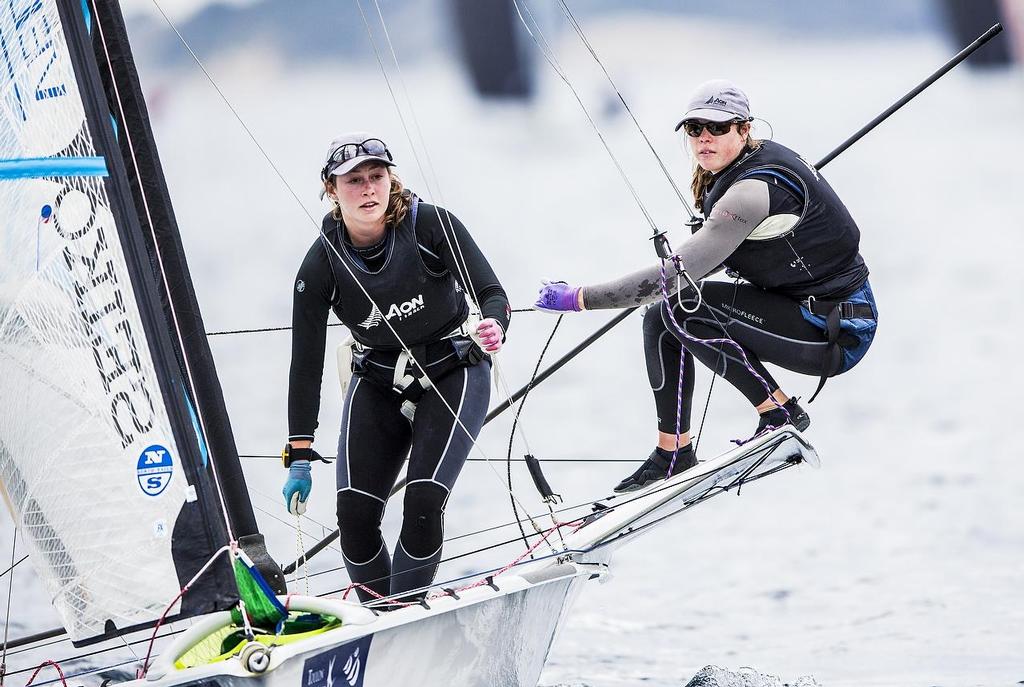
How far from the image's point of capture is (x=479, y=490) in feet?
28.6

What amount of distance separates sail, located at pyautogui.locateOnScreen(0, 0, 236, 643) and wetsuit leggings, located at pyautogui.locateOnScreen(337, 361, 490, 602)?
1.70 feet

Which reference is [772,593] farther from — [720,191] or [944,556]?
[720,191]

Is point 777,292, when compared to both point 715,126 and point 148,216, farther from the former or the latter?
point 148,216

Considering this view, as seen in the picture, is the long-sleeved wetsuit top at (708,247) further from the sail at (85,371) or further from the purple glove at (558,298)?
the sail at (85,371)

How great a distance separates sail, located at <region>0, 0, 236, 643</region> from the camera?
2152mm

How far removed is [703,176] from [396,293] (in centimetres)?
76

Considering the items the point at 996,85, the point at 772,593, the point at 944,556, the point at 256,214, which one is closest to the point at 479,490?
the point at 772,593

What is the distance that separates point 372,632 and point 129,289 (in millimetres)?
720

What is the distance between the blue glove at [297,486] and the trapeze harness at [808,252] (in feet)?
3.44

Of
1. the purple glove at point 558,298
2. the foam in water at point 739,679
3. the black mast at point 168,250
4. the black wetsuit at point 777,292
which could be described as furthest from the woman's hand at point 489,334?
the foam in water at point 739,679

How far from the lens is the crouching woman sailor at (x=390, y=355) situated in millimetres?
2631

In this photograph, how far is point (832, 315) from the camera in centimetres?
280

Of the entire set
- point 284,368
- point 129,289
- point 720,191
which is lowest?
point 284,368

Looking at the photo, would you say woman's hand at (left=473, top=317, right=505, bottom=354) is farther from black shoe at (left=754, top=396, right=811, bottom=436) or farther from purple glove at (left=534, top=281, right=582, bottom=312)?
black shoe at (left=754, top=396, right=811, bottom=436)
